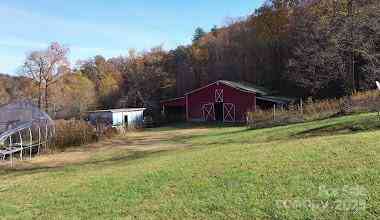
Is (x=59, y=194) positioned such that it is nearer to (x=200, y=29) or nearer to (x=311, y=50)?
(x=311, y=50)

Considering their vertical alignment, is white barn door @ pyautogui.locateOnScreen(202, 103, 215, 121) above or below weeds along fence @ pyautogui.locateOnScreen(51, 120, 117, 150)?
above

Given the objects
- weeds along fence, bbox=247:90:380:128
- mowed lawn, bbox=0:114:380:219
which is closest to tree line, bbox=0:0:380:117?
weeds along fence, bbox=247:90:380:128

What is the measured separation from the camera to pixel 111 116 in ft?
126

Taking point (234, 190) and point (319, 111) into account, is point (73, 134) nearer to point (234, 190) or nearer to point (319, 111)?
point (319, 111)

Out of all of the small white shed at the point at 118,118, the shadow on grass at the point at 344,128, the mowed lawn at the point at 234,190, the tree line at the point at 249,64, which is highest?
the tree line at the point at 249,64

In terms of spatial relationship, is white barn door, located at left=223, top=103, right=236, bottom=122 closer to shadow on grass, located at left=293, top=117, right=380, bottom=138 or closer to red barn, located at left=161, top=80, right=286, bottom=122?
red barn, located at left=161, top=80, right=286, bottom=122

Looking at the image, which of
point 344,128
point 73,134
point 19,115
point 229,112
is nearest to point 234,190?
point 344,128

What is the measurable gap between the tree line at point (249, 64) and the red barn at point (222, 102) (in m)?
4.84

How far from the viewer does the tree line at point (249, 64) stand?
127 ft

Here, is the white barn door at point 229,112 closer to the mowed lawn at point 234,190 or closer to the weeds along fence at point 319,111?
the weeds along fence at point 319,111

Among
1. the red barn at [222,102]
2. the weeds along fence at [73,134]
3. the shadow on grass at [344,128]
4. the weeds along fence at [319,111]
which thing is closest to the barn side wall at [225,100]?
the red barn at [222,102]

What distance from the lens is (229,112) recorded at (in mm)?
41469

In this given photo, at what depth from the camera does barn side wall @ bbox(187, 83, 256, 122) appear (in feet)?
132

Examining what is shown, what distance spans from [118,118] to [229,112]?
37.9 ft
